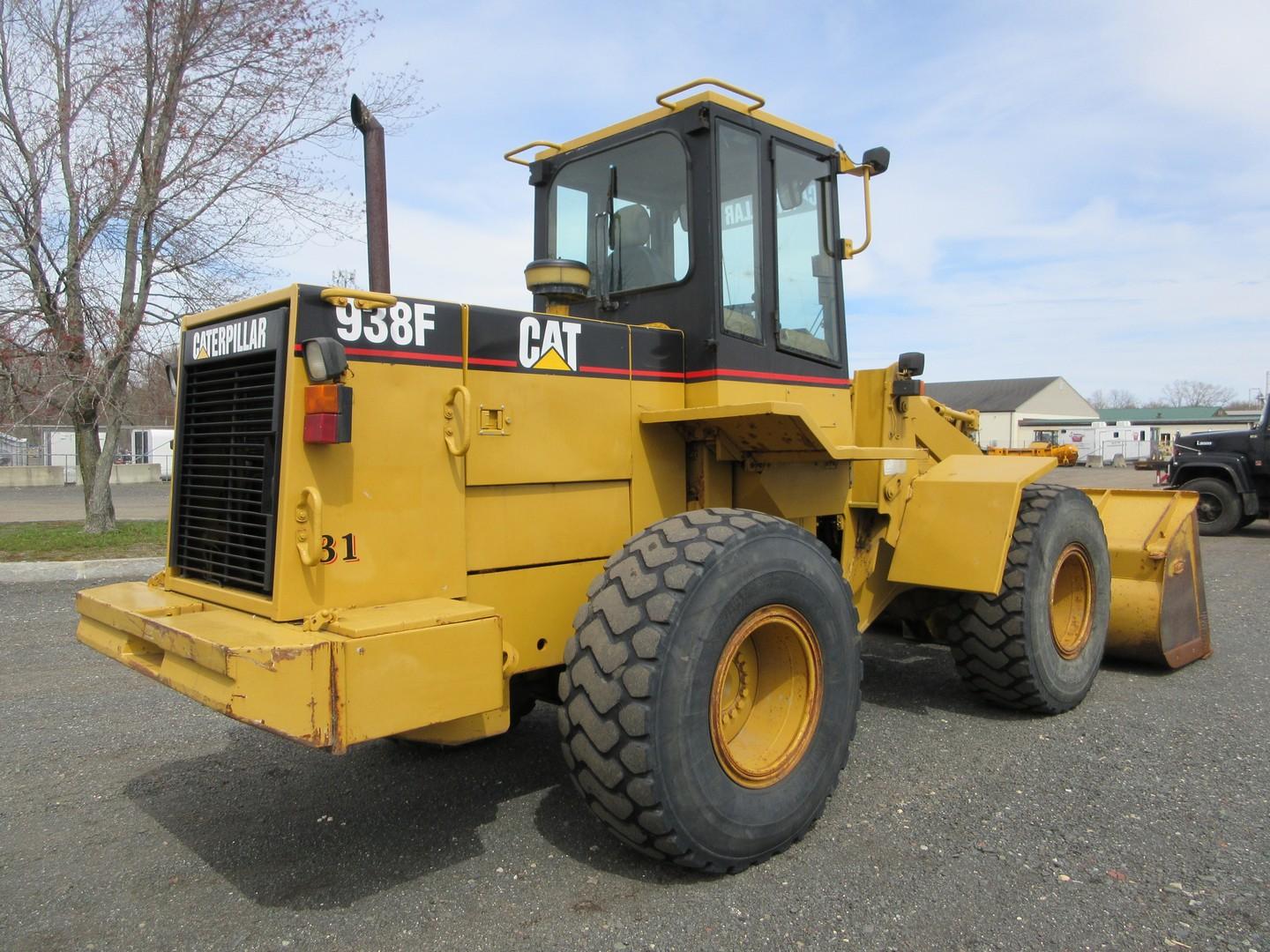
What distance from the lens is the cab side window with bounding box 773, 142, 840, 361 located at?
4633 mm

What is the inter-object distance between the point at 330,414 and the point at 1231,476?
53.0 ft

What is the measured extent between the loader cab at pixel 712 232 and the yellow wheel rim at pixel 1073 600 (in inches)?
75.5

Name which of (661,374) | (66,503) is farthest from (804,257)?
(66,503)

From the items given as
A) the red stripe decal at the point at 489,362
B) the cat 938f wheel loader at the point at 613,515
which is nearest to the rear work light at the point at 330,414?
the cat 938f wheel loader at the point at 613,515

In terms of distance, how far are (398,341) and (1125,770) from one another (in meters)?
3.72

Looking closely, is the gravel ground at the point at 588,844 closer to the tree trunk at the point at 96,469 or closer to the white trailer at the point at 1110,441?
the tree trunk at the point at 96,469

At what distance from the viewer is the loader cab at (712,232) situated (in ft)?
14.0

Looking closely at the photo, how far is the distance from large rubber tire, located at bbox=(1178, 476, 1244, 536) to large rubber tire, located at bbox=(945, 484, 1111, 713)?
11.9 metres

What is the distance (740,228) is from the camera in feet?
14.6

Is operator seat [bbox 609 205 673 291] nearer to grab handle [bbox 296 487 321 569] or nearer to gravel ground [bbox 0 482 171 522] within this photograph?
grab handle [bbox 296 487 321 569]

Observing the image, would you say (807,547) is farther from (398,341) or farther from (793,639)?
(398,341)

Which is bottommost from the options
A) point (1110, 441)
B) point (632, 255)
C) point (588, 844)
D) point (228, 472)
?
point (588, 844)

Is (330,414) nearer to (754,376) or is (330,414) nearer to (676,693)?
(676,693)

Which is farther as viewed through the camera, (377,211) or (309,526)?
(377,211)
